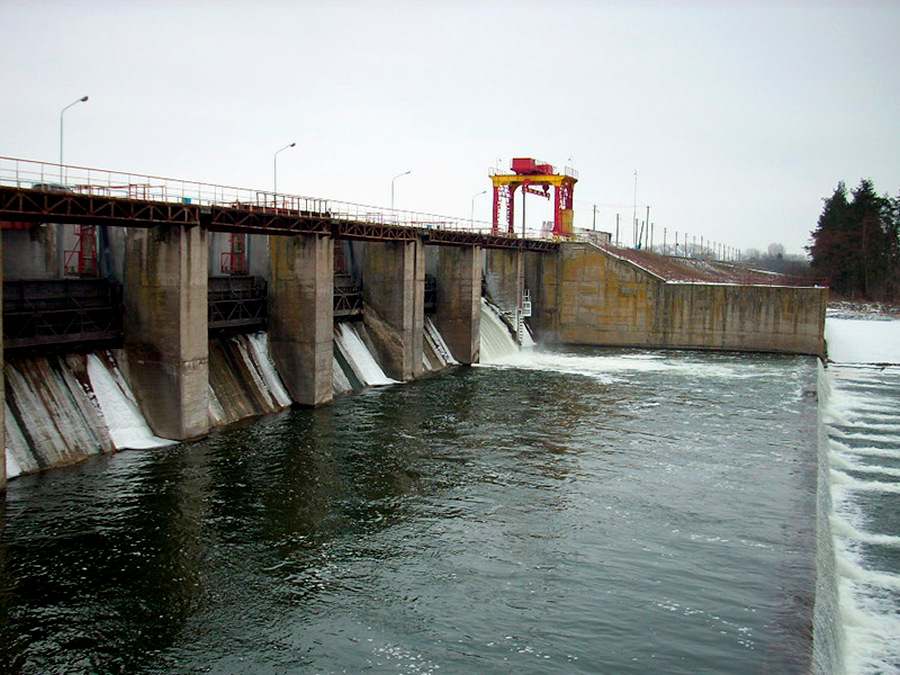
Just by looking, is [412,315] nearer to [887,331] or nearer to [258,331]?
[258,331]

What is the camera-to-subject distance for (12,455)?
84.2 feet

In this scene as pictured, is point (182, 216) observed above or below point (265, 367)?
above

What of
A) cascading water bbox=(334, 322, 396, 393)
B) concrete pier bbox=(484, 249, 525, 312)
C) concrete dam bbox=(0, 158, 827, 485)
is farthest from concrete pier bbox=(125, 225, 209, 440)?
concrete pier bbox=(484, 249, 525, 312)

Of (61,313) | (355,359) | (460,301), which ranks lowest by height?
(355,359)

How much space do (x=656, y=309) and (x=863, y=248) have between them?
190ft

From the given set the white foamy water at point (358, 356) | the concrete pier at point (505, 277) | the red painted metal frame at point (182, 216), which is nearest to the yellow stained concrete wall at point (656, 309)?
the concrete pier at point (505, 277)

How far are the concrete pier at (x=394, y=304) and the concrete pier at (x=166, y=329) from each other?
17772mm

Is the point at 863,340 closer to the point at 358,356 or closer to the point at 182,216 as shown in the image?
the point at 358,356

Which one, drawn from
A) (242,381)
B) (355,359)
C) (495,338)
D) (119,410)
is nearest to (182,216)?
(119,410)

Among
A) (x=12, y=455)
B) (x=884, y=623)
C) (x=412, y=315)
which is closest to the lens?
(x=884, y=623)

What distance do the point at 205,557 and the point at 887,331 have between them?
81316 mm

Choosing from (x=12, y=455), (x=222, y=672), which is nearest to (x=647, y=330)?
(x=12, y=455)

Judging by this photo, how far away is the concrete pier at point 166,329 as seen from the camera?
30.8 metres

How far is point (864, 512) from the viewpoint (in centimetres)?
2622
